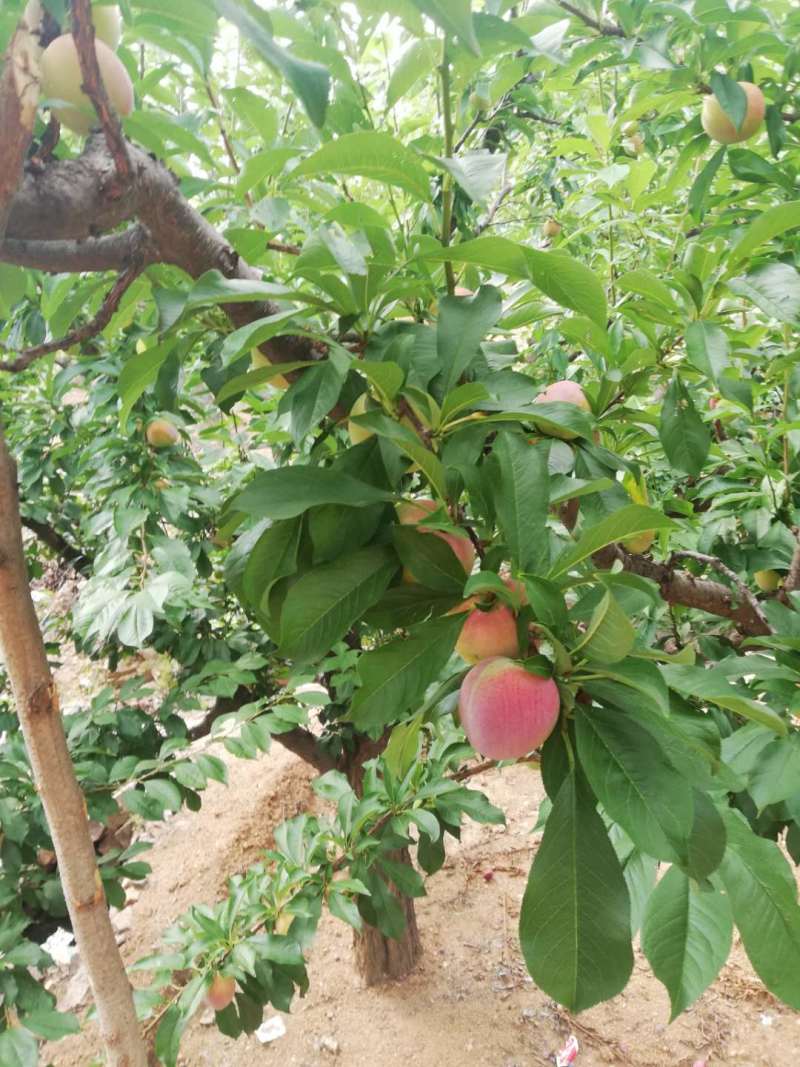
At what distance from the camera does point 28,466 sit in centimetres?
160

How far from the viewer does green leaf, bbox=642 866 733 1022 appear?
0.42m

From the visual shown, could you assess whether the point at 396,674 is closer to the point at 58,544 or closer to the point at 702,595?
the point at 702,595

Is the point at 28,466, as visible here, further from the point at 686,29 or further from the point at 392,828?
the point at 686,29

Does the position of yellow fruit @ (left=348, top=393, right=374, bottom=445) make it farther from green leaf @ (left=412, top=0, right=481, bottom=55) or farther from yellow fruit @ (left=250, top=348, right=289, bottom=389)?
green leaf @ (left=412, top=0, right=481, bottom=55)

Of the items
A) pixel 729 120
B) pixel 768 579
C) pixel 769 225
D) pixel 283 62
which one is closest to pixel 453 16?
pixel 283 62

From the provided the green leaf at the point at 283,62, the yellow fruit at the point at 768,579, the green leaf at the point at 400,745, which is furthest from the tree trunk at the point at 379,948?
the green leaf at the point at 283,62

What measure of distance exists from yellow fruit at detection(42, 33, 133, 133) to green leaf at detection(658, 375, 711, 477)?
0.52 metres

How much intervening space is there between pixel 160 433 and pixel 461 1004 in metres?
1.65

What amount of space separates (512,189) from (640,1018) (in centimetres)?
203

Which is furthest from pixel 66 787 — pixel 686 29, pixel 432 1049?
pixel 432 1049

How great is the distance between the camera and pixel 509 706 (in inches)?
16.6

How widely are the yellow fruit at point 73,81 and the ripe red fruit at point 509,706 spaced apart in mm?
418

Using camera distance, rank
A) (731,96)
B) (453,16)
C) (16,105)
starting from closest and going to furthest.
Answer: (453,16), (16,105), (731,96)

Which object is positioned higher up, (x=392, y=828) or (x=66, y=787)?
(x=66, y=787)
